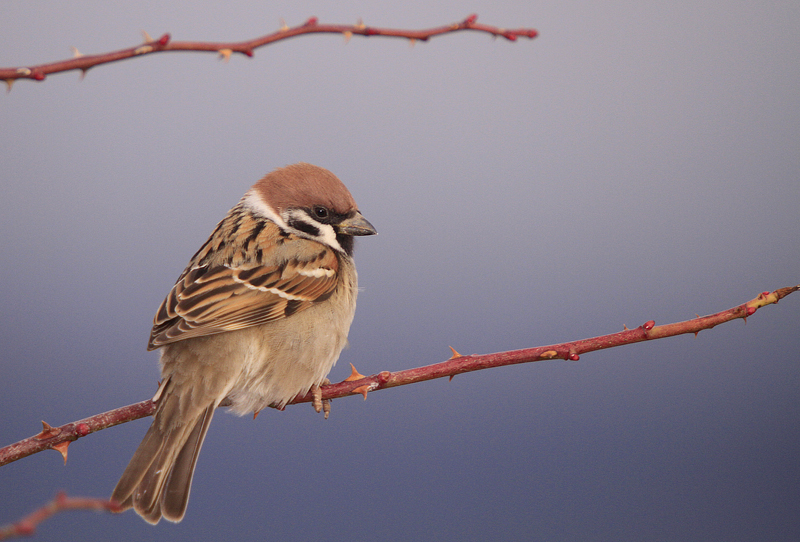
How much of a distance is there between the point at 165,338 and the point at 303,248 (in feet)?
1.88

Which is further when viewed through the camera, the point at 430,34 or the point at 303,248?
the point at 303,248

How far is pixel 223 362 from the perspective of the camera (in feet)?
6.25

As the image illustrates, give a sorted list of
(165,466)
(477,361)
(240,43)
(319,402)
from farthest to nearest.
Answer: (319,402) → (165,466) → (477,361) → (240,43)

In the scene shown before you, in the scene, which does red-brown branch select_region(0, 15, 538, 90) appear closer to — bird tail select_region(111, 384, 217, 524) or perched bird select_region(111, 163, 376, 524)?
perched bird select_region(111, 163, 376, 524)

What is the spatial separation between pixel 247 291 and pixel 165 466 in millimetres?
565

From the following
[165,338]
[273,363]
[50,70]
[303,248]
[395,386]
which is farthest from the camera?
[303,248]

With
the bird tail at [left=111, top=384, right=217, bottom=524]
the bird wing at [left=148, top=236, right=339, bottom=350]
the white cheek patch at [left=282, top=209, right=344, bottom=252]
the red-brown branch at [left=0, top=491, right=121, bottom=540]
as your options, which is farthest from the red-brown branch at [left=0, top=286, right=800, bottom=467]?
the red-brown branch at [left=0, top=491, right=121, bottom=540]

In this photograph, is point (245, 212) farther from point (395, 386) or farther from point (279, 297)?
point (395, 386)

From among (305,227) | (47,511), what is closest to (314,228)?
(305,227)

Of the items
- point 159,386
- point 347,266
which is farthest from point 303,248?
point 159,386

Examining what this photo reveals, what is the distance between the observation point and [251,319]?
1.97m

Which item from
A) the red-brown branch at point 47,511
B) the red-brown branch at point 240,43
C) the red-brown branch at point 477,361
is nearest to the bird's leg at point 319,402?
the red-brown branch at point 477,361

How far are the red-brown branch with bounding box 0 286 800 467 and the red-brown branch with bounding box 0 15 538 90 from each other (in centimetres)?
75

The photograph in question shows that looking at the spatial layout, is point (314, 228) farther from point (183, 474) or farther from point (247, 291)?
point (183, 474)
